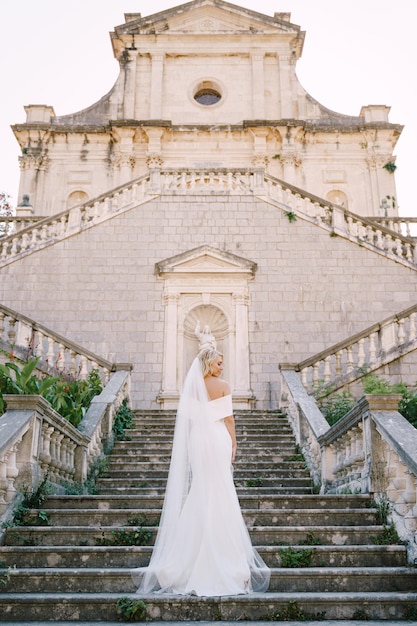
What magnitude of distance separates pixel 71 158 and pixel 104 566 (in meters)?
20.4

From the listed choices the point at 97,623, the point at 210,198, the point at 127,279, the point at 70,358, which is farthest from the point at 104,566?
the point at 210,198

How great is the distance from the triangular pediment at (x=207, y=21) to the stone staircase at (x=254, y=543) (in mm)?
21430

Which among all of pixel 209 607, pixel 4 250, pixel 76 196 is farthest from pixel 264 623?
pixel 76 196

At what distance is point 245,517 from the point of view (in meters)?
6.88

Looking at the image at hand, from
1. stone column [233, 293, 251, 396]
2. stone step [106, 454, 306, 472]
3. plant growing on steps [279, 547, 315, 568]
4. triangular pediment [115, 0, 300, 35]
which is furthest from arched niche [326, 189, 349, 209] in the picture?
plant growing on steps [279, 547, 315, 568]

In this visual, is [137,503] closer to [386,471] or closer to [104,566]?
[104,566]

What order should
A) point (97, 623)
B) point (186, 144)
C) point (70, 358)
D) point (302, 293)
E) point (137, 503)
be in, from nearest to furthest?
1. point (97, 623)
2. point (137, 503)
3. point (70, 358)
4. point (302, 293)
5. point (186, 144)

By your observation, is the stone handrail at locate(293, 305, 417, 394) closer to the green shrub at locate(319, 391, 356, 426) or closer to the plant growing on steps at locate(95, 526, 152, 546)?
the green shrub at locate(319, 391, 356, 426)

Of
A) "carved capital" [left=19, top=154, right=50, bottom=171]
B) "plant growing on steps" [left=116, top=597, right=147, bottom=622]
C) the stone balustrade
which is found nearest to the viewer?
"plant growing on steps" [left=116, top=597, right=147, bottom=622]

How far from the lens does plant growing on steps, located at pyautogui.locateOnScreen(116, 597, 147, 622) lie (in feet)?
16.5

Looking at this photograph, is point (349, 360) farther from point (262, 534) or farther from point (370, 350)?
point (262, 534)

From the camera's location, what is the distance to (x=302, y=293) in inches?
619

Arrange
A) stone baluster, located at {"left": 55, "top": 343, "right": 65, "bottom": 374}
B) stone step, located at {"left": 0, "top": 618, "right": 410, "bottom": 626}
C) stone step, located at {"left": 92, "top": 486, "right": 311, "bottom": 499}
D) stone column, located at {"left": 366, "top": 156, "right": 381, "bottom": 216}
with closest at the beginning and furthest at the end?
stone step, located at {"left": 0, "top": 618, "right": 410, "bottom": 626}
stone step, located at {"left": 92, "top": 486, "right": 311, "bottom": 499}
stone baluster, located at {"left": 55, "top": 343, "right": 65, "bottom": 374}
stone column, located at {"left": 366, "top": 156, "right": 381, "bottom": 216}

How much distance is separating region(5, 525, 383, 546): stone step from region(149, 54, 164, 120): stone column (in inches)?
788
